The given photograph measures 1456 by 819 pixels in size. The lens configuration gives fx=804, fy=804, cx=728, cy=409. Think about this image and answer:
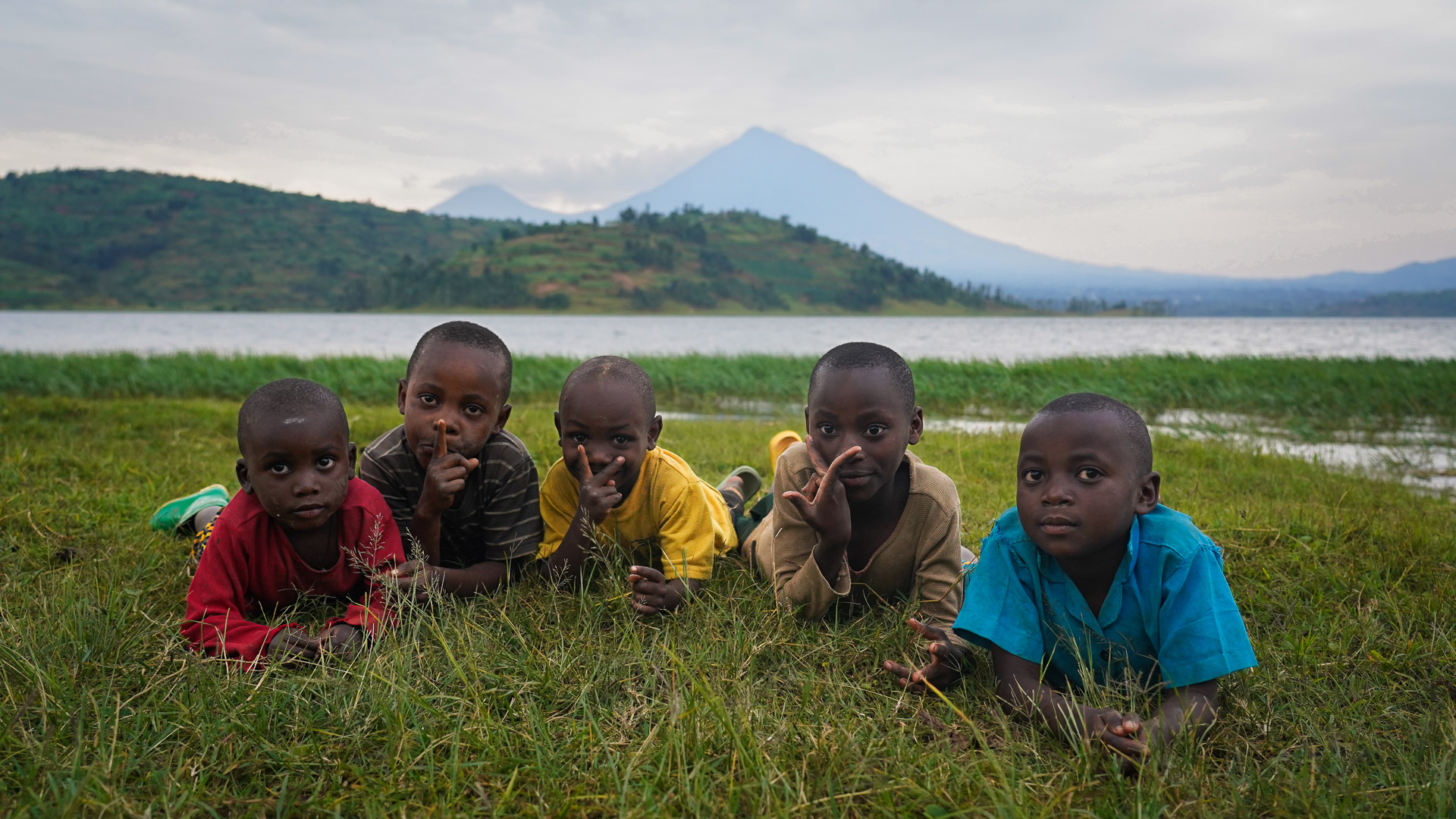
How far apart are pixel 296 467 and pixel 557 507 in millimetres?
1098

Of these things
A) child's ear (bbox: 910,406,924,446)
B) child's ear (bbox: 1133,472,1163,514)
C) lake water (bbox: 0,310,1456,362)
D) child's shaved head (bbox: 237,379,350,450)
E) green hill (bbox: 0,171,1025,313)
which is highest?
green hill (bbox: 0,171,1025,313)

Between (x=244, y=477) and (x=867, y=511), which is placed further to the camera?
(x=867, y=511)

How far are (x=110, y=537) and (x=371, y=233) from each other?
376ft

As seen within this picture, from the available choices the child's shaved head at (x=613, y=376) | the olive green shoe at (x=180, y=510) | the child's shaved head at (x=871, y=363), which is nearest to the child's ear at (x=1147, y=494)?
the child's shaved head at (x=871, y=363)

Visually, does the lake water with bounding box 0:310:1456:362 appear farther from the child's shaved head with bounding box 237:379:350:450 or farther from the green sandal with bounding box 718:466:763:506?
the child's shaved head with bounding box 237:379:350:450

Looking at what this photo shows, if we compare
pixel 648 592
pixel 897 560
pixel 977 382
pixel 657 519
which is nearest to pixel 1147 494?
pixel 897 560

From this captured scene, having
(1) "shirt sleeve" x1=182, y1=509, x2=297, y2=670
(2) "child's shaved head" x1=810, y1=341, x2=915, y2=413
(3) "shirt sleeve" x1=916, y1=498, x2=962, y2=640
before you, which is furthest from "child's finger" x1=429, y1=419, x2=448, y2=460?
(3) "shirt sleeve" x1=916, y1=498, x2=962, y2=640

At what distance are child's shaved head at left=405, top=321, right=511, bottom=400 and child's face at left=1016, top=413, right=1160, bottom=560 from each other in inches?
78.3

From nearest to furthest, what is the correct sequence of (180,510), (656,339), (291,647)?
(291,647) < (180,510) < (656,339)

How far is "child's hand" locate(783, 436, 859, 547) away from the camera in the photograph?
102 inches

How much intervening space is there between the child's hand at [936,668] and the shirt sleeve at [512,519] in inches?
65.6

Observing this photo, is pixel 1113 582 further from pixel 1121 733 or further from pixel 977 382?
pixel 977 382

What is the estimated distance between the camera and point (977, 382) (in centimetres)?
1435

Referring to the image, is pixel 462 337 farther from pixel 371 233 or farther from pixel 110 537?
pixel 371 233
